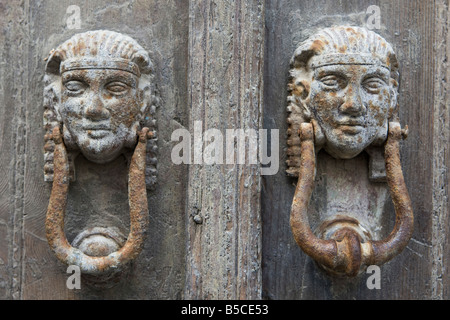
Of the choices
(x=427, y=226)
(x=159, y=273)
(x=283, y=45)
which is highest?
(x=283, y=45)

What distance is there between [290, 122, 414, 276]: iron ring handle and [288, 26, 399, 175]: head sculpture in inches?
2.5

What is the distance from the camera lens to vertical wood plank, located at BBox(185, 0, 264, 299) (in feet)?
4.22

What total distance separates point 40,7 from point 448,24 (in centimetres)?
111

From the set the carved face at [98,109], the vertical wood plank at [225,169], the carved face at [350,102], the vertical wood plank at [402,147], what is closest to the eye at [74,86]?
the carved face at [98,109]

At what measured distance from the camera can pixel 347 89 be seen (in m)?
1.29

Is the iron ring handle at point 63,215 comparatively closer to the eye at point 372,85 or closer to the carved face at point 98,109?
the carved face at point 98,109

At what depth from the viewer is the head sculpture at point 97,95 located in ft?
4.19

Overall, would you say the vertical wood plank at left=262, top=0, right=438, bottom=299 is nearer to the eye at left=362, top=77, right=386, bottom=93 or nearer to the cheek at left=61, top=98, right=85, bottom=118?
the eye at left=362, top=77, right=386, bottom=93

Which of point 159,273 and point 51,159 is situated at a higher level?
point 51,159

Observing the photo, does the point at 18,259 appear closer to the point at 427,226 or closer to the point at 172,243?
Answer: the point at 172,243

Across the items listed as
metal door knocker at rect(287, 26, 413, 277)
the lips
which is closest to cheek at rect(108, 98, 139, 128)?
metal door knocker at rect(287, 26, 413, 277)

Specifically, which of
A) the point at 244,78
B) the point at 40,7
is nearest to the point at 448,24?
the point at 244,78

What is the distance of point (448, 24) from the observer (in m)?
1.43

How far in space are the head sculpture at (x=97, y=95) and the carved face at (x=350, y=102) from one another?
452mm
